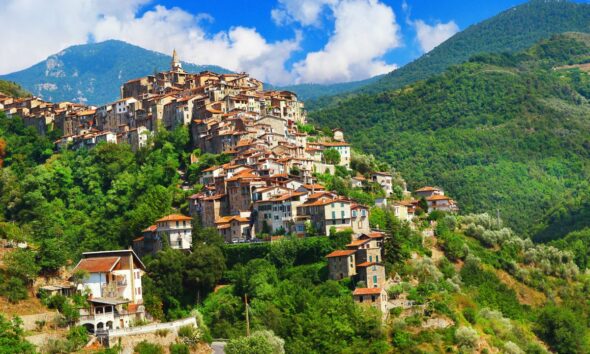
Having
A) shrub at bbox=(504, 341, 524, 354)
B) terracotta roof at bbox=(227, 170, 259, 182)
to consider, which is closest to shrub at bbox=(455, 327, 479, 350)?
shrub at bbox=(504, 341, 524, 354)

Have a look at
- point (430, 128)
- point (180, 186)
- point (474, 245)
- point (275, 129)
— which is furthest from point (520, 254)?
point (430, 128)

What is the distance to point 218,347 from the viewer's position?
50469 millimetres

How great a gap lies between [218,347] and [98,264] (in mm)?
8803

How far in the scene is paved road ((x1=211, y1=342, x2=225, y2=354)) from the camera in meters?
49.2

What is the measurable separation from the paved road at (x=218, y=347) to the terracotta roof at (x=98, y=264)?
7620mm

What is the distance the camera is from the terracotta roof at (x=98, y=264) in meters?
51.2

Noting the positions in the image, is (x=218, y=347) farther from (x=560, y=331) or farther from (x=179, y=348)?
(x=560, y=331)

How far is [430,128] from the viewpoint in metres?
155

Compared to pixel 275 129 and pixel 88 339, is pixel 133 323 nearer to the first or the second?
pixel 88 339

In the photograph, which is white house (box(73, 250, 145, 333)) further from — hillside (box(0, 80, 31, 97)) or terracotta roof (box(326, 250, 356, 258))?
hillside (box(0, 80, 31, 97))

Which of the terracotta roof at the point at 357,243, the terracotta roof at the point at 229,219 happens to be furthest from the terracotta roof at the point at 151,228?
the terracotta roof at the point at 357,243

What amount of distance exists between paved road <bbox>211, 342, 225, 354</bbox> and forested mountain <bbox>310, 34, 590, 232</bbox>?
70.7 metres

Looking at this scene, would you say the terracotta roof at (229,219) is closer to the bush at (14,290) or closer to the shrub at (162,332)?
the shrub at (162,332)

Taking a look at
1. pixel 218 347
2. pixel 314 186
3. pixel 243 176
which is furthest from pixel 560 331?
pixel 218 347
